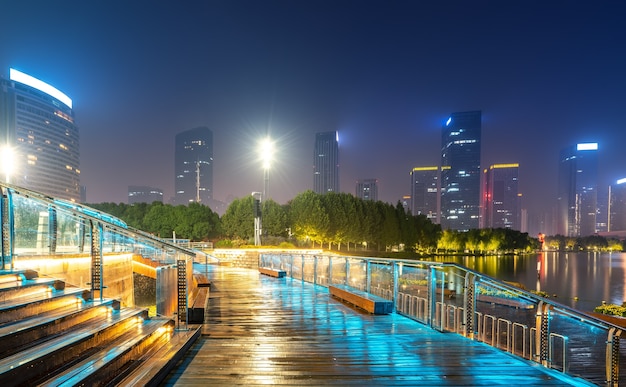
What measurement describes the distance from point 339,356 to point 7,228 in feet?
23.2

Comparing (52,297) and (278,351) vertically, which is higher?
(52,297)

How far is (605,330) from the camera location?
4613 mm

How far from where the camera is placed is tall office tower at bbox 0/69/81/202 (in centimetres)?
11019

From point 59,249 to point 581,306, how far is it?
148ft

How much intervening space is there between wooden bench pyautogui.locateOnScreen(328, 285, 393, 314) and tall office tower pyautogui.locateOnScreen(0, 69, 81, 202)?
120 m

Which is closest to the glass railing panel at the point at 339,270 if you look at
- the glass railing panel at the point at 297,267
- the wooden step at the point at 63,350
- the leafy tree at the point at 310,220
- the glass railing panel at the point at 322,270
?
the glass railing panel at the point at 322,270

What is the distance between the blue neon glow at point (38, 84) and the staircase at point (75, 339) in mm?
144337

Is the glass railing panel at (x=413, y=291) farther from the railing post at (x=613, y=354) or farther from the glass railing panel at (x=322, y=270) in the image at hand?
the glass railing panel at (x=322, y=270)

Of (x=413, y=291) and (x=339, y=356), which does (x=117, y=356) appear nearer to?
(x=339, y=356)

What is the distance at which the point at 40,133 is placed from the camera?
12212 centimetres

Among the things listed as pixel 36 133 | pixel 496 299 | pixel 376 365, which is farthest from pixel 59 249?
pixel 36 133

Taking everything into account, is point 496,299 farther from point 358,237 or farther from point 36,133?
point 36,133

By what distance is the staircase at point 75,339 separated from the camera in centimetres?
356

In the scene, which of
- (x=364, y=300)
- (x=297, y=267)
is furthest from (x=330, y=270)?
(x=297, y=267)
